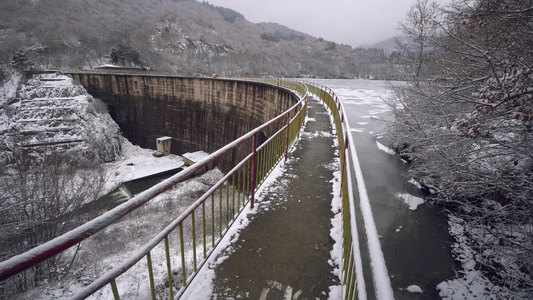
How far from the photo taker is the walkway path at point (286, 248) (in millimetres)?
2561

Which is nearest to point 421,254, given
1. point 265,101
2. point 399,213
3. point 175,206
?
point 399,213

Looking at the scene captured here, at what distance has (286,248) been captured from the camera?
312 cm

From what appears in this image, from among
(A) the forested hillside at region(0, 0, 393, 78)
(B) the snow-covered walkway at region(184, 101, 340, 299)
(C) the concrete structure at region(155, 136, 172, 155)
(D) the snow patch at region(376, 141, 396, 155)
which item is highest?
(A) the forested hillside at region(0, 0, 393, 78)

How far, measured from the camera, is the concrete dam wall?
24728 mm

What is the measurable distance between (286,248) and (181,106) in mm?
29838

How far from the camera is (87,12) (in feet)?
333

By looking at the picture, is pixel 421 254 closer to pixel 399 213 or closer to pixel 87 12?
pixel 399 213

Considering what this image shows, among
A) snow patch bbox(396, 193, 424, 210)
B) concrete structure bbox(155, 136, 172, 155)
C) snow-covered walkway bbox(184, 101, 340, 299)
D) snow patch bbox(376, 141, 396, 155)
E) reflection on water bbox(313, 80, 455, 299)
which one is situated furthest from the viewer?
concrete structure bbox(155, 136, 172, 155)

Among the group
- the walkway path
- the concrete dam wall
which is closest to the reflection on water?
the walkway path

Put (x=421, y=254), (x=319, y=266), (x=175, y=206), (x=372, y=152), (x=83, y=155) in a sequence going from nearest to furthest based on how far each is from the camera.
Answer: (x=319, y=266) < (x=421, y=254) < (x=372, y=152) < (x=175, y=206) < (x=83, y=155)

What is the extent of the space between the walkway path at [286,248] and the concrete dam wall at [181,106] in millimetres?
17660

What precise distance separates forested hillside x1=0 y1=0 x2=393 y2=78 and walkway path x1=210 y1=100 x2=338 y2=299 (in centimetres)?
4325

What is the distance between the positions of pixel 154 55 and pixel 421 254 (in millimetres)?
66836

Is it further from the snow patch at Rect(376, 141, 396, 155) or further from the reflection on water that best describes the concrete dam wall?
the reflection on water
